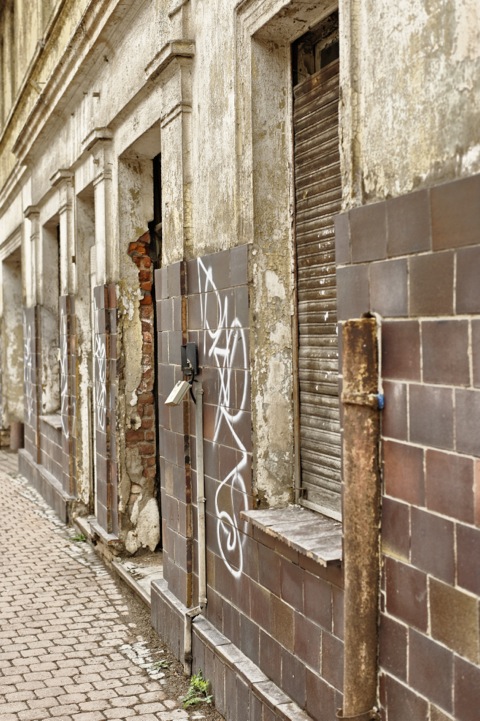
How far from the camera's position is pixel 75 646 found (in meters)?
5.80

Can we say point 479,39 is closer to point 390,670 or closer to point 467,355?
point 467,355

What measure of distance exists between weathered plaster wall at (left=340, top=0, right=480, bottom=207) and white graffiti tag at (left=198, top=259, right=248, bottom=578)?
1.48 meters

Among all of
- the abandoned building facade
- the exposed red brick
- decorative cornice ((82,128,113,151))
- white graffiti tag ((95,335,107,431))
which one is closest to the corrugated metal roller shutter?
the abandoned building facade

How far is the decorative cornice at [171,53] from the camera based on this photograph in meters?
5.25

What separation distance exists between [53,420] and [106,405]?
3.41 m

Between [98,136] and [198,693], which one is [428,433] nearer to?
[198,693]

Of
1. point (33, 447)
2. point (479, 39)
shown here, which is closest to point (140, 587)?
point (479, 39)

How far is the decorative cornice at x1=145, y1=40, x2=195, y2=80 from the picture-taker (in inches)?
207

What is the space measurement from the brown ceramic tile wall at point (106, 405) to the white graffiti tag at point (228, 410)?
2580mm

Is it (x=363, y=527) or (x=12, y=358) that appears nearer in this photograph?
(x=363, y=527)

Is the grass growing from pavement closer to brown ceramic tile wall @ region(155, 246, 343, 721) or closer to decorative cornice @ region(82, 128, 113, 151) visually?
brown ceramic tile wall @ region(155, 246, 343, 721)

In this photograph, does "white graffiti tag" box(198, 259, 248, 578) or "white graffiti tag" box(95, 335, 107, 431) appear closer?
"white graffiti tag" box(198, 259, 248, 578)

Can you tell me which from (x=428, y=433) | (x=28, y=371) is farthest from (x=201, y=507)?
(x=28, y=371)

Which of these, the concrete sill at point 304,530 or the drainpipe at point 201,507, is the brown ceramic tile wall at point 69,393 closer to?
the drainpipe at point 201,507
